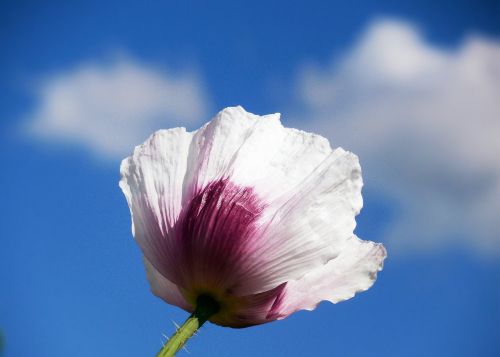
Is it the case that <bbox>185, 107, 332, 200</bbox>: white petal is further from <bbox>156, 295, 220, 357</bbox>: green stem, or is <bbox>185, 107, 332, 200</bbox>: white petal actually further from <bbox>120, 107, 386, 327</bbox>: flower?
<bbox>156, 295, 220, 357</bbox>: green stem

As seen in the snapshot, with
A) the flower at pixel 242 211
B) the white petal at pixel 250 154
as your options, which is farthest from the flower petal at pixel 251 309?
the white petal at pixel 250 154

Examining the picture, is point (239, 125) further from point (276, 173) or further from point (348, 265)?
point (348, 265)

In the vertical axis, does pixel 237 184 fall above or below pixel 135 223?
above

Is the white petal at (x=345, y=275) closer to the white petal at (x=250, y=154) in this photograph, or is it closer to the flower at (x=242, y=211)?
the flower at (x=242, y=211)

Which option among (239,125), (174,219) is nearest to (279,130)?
Result: (239,125)

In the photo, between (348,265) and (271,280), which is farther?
(348,265)

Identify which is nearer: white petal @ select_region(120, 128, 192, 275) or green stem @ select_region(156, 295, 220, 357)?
green stem @ select_region(156, 295, 220, 357)

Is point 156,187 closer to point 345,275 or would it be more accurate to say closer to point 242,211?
point 242,211

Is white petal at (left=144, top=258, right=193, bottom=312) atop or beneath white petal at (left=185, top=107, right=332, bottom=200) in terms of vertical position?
beneath

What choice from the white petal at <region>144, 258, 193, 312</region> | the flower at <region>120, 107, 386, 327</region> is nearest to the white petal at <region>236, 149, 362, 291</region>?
the flower at <region>120, 107, 386, 327</region>
